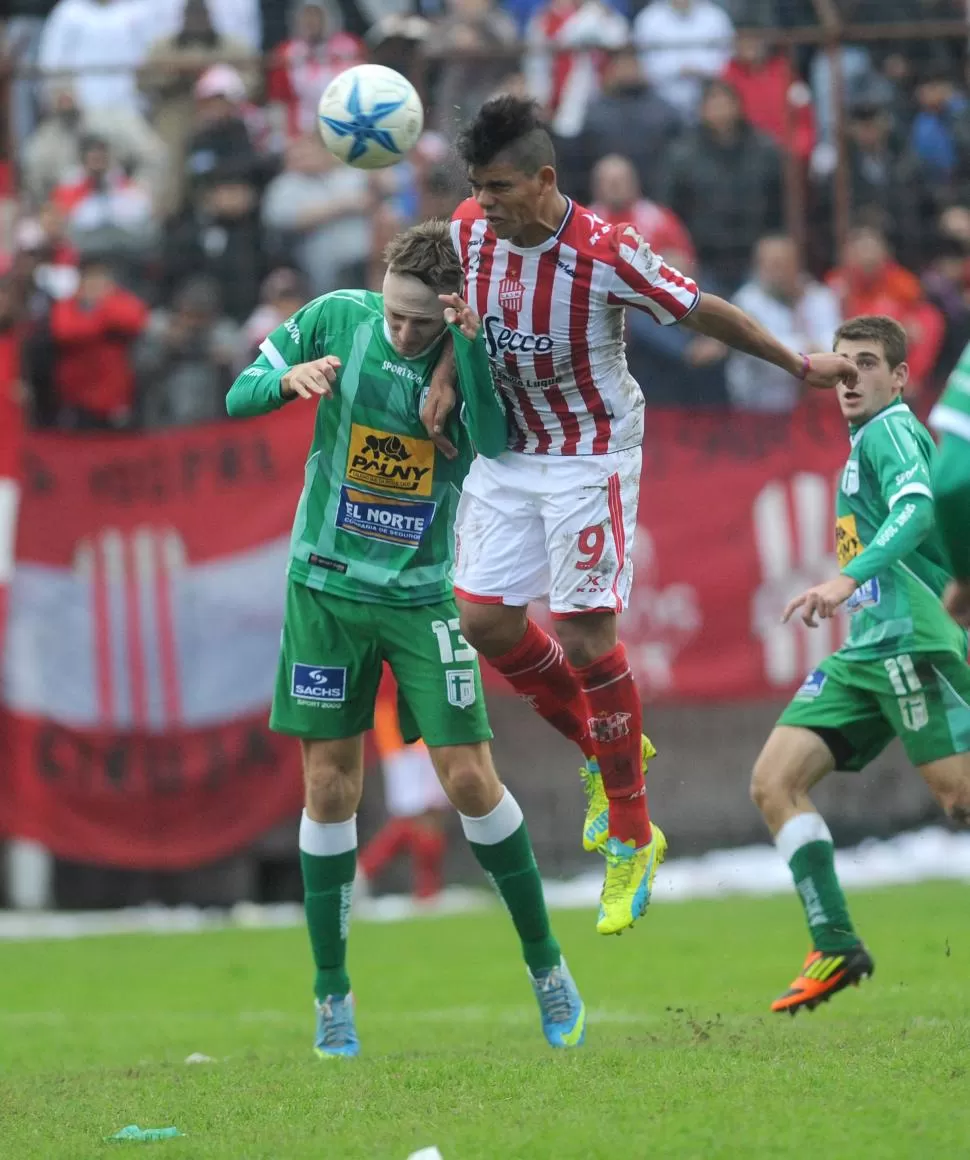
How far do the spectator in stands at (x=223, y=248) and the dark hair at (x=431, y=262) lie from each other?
25.0ft

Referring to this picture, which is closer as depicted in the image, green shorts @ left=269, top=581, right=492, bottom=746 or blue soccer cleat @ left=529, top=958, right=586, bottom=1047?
green shorts @ left=269, top=581, right=492, bottom=746

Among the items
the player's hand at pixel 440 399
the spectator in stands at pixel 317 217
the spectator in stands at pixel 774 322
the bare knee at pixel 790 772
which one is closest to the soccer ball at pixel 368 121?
→ the player's hand at pixel 440 399

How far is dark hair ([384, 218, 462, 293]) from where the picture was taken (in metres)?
6.85

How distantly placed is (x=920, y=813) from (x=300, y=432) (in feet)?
17.4

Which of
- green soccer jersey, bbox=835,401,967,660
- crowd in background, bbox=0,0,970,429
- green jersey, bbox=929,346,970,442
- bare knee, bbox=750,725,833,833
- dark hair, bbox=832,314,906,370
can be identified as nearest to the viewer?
green jersey, bbox=929,346,970,442

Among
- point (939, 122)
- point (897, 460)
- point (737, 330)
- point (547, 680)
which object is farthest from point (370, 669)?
point (939, 122)

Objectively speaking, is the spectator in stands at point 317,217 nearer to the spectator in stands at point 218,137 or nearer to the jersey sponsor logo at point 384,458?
the spectator in stands at point 218,137

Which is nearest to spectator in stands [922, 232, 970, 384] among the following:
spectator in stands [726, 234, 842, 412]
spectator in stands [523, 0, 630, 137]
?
spectator in stands [726, 234, 842, 412]

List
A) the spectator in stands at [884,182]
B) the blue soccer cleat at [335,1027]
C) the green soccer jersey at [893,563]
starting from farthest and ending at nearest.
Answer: the spectator in stands at [884,182] → the blue soccer cleat at [335,1027] → the green soccer jersey at [893,563]

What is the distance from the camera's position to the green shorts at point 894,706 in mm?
7383

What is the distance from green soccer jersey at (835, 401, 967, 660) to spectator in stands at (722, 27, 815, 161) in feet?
25.3

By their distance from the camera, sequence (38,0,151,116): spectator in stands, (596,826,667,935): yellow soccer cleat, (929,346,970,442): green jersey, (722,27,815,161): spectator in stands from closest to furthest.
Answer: (929,346,970,442): green jersey
(596,826,667,935): yellow soccer cleat
(722,27,815,161): spectator in stands
(38,0,151,116): spectator in stands

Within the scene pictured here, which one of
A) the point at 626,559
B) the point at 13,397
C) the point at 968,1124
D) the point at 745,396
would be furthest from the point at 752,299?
the point at 968,1124

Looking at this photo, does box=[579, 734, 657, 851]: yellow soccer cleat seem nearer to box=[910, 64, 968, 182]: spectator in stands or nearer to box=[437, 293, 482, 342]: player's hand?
box=[437, 293, 482, 342]: player's hand
